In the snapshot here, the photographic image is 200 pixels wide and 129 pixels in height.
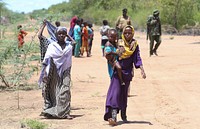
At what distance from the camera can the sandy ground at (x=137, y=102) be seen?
8.77 m

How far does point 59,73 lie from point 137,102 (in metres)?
2.20

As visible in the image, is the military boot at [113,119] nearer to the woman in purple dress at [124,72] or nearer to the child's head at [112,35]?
the woman in purple dress at [124,72]

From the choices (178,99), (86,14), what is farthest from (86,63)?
(86,14)

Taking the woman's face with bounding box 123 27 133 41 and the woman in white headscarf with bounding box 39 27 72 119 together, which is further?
the woman in white headscarf with bounding box 39 27 72 119

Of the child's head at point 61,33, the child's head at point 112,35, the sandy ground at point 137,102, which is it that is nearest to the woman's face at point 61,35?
the child's head at point 61,33

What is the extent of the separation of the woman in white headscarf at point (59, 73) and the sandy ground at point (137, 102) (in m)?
0.22

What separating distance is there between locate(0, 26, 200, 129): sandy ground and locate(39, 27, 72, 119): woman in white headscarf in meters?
0.22

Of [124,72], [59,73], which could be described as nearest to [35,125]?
[59,73]

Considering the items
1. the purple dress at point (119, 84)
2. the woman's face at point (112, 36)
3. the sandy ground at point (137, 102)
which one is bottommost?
the sandy ground at point (137, 102)

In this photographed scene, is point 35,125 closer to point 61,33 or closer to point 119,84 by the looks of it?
point 119,84

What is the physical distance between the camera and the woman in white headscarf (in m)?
9.16

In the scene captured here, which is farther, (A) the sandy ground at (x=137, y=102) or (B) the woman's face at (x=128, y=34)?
(A) the sandy ground at (x=137, y=102)

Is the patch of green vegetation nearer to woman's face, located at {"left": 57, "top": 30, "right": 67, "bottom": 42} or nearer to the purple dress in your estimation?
the purple dress

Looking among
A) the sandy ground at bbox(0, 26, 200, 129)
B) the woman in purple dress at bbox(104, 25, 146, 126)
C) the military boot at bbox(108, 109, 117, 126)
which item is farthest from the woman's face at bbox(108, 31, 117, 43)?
the sandy ground at bbox(0, 26, 200, 129)
